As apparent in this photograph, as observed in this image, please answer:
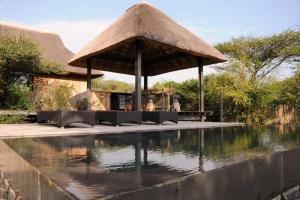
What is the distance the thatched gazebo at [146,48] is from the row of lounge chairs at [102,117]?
49 cm

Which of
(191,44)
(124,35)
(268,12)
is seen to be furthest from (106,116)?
(268,12)

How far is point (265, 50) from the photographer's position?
16.8m

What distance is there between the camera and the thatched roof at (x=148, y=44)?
27.0ft

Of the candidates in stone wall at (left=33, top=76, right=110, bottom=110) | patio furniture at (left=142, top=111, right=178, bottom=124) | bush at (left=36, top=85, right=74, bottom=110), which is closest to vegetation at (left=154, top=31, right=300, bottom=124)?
stone wall at (left=33, top=76, right=110, bottom=110)

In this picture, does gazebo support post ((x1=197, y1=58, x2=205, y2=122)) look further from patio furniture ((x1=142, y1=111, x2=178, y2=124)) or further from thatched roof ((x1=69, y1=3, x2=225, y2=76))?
patio furniture ((x1=142, y1=111, x2=178, y2=124))

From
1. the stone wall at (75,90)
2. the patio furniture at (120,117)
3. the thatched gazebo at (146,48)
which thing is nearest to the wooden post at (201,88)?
the thatched gazebo at (146,48)

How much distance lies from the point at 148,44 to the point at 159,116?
419 centimetres

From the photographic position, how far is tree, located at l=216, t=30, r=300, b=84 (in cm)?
1593

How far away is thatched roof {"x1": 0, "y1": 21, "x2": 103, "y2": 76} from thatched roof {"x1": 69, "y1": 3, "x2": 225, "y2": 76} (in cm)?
278

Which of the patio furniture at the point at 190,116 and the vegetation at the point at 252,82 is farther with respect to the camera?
the vegetation at the point at 252,82

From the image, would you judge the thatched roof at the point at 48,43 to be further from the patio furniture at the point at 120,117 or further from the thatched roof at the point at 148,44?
the patio furniture at the point at 120,117

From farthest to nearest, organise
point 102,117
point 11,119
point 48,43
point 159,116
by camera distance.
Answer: point 48,43, point 11,119, point 159,116, point 102,117

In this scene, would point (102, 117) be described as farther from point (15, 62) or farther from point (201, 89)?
point (15, 62)

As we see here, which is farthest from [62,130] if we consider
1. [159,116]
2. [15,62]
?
[15,62]
